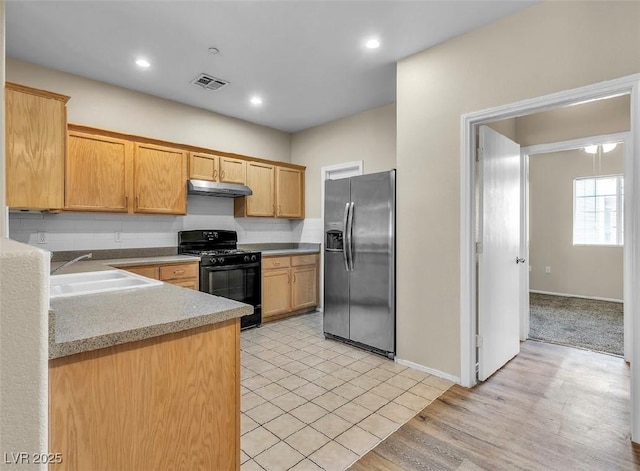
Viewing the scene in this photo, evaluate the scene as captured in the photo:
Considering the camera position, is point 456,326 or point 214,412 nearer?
point 214,412

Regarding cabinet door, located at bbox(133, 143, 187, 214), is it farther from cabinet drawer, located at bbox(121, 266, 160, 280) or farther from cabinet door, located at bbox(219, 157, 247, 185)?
cabinet drawer, located at bbox(121, 266, 160, 280)

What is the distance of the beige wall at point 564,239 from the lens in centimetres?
536

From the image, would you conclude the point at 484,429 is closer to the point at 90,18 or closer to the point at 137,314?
the point at 137,314

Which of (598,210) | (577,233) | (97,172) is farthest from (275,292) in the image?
(598,210)

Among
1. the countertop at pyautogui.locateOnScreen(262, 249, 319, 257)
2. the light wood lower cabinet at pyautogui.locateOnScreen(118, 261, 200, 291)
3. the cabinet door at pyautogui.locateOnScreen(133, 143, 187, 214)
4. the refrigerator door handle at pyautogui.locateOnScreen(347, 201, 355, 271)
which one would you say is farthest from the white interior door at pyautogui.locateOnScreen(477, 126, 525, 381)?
the cabinet door at pyautogui.locateOnScreen(133, 143, 187, 214)

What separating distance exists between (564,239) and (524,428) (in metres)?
4.94

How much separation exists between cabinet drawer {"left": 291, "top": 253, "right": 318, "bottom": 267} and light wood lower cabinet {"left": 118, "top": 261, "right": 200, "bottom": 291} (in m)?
1.40

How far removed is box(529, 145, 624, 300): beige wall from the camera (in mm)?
5359

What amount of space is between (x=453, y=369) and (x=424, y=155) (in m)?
1.78

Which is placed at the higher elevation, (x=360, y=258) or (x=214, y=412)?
(x=360, y=258)

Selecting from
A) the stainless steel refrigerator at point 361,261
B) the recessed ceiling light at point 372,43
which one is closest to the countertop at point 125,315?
the stainless steel refrigerator at point 361,261

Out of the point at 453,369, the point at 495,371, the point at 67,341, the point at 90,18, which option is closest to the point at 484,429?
the point at 453,369

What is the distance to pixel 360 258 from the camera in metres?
3.37

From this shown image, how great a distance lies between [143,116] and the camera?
3732 mm
